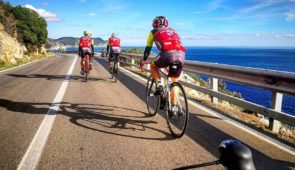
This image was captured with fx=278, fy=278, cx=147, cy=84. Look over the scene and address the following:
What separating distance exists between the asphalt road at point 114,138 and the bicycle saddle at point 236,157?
2432 millimetres

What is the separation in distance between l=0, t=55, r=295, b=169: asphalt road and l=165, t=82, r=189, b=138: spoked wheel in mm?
174

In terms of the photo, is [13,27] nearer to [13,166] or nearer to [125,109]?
[125,109]

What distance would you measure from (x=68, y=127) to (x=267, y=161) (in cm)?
→ 386

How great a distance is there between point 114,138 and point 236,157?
383cm

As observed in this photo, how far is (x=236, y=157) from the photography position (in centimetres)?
150

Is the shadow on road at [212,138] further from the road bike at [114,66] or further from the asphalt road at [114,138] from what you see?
the road bike at [114,66]

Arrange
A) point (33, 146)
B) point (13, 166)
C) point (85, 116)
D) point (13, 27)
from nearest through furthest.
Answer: point (13, 166)
point (33, 146)
point (85, 116)
point (13, 27)

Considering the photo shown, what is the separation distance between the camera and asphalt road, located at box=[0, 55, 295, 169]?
4.10m

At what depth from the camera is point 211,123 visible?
244 inches

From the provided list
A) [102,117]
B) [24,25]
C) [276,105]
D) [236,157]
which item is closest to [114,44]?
[102,117]

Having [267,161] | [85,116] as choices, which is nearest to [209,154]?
[267,161]

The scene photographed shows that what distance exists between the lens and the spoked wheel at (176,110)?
531cm

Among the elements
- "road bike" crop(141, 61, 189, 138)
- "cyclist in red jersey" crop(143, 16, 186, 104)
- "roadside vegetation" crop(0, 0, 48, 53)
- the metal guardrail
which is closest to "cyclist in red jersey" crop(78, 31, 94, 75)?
the metal guardrail

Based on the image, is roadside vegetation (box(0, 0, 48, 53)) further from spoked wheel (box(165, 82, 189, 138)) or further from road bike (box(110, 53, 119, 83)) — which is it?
spoked wheel (box(165, 82, 189, 138))
